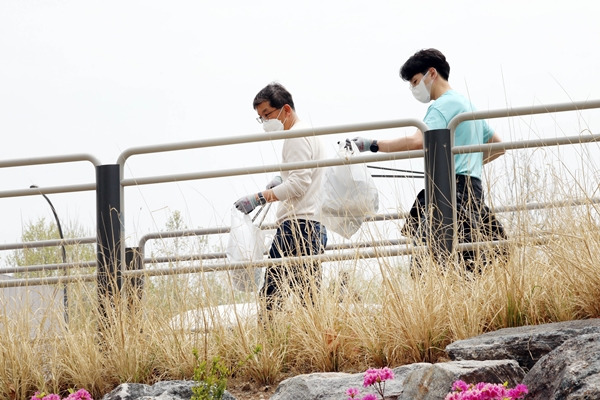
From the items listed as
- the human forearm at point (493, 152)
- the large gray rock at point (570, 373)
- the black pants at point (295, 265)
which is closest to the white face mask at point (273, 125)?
the black pants at point (295, 265)

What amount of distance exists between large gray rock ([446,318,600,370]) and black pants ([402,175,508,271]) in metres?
0.59

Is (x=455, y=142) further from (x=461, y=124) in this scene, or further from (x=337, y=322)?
(x=337, y=322)

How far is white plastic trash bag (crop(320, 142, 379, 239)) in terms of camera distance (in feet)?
16.0

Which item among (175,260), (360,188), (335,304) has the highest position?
(360,188)

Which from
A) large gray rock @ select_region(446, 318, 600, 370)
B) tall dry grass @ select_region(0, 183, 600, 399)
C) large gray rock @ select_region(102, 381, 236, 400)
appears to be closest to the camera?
large gray rock @ select_region(446, 318, 600, 370)

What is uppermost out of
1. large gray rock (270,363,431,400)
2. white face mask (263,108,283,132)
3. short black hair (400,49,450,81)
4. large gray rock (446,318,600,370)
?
short black hair (400,49,450,81)

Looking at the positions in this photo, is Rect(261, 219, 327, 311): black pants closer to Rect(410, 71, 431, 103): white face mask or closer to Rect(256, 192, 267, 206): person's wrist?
Rect(256, 192, 267, 206): person's wrist

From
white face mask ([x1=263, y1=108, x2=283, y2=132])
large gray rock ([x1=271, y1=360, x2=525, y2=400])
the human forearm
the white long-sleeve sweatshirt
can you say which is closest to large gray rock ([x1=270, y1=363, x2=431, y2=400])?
large gray rock ([x1=271, y1=360, x2=525, y2=400])

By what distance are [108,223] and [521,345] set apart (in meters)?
2.69

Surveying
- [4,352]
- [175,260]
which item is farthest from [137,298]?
[4,352]

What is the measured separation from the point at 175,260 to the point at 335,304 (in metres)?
1.06

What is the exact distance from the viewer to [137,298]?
4.77 meters

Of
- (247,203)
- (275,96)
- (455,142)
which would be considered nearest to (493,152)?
(455,142)

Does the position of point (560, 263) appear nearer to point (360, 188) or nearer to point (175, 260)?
point (360, 188)
